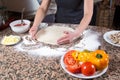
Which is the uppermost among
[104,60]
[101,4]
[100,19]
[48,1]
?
[48,1]

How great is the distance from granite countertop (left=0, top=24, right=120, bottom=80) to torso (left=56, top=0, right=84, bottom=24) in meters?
0.56

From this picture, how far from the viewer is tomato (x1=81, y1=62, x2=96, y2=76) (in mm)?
826

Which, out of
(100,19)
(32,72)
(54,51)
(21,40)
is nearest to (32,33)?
(21,40)

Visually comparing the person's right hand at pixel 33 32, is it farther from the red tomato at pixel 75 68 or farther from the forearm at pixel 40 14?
the red tomato at pixel 75 68

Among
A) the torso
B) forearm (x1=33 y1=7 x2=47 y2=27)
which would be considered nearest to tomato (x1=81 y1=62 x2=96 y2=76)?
forearm (x1=33 y1=7 x2=47 y2=27)

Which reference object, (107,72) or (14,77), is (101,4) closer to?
(107,72)

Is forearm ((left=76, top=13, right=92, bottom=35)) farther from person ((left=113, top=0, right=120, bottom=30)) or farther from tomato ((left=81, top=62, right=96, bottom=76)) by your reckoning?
person ((left=113, top=0, right=120, bottom=30))

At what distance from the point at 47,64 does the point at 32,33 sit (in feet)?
1.18

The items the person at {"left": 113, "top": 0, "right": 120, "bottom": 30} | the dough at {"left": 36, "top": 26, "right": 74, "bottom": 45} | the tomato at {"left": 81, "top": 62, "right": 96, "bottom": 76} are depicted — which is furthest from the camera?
the person at {"left": 113, "top": 0, "right": 120, "bottom": 30}

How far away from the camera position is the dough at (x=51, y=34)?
1.21 meters

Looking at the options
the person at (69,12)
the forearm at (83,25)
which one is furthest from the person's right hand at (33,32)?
the forearm at (83,25)

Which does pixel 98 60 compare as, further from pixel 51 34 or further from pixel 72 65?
pixel 51 34

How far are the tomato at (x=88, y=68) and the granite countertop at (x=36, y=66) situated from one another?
2.3 inches

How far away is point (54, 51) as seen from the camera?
109 cm
